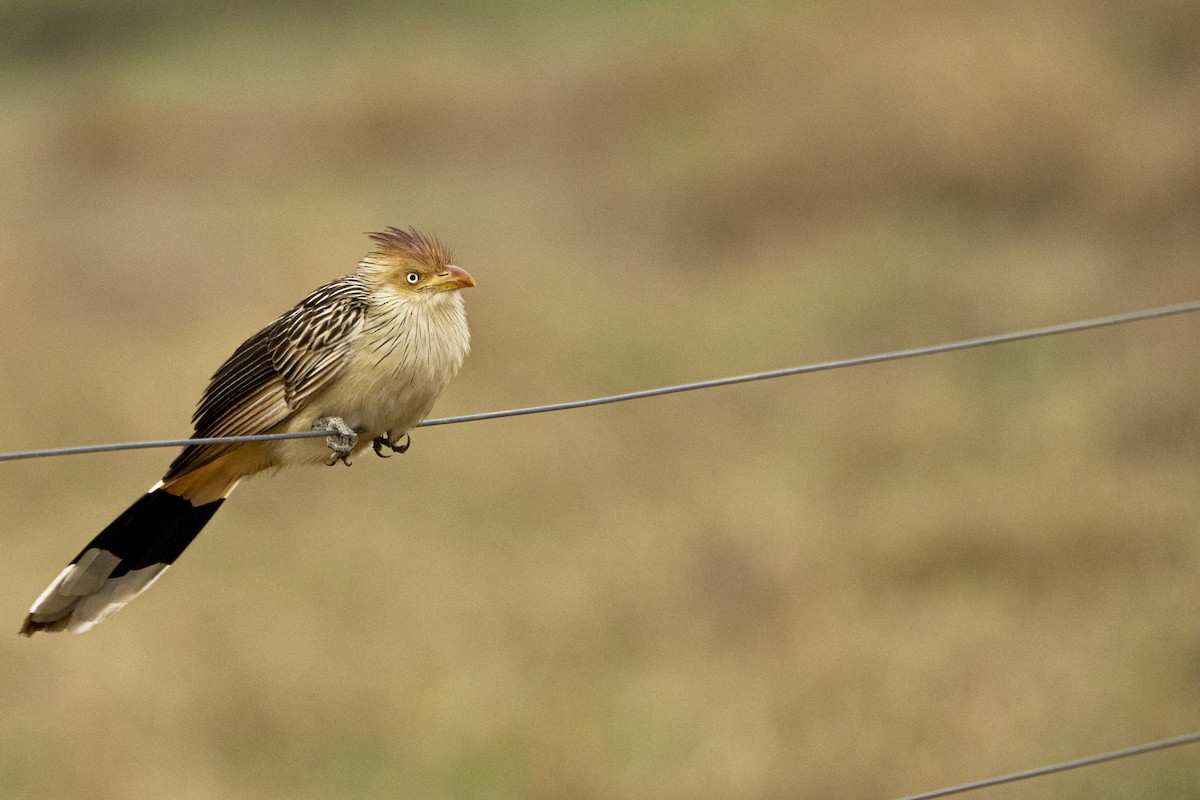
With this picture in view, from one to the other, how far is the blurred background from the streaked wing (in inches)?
161

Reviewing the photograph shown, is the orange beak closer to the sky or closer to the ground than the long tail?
closer to the sky

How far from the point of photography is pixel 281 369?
4.34m

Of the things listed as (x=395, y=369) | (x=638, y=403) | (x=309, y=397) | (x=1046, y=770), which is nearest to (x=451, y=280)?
(x=395, y=369)

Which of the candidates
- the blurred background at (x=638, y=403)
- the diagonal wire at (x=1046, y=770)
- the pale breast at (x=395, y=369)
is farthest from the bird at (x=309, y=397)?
the blurred background at (x=638, y=403)

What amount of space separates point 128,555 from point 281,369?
2.46 feet

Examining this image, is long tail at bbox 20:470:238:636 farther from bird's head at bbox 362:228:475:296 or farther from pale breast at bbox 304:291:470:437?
bird's head at bbox 362:228:475:296

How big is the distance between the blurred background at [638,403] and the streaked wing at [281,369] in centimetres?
408

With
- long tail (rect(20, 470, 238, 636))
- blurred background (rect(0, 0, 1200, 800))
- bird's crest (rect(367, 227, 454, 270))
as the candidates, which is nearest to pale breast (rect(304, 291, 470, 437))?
bird's crest (rect(367, 227, 454, 270))

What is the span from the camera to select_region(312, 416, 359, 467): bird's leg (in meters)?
4.24

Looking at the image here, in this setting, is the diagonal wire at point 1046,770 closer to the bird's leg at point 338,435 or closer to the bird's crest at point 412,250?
the bird's leg at point 338,435

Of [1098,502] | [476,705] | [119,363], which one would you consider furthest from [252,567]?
[1098,502]

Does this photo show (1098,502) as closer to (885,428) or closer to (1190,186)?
(885,428)

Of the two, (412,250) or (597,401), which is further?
(412,250)

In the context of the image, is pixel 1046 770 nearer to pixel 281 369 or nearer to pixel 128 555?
pixel 281 369
